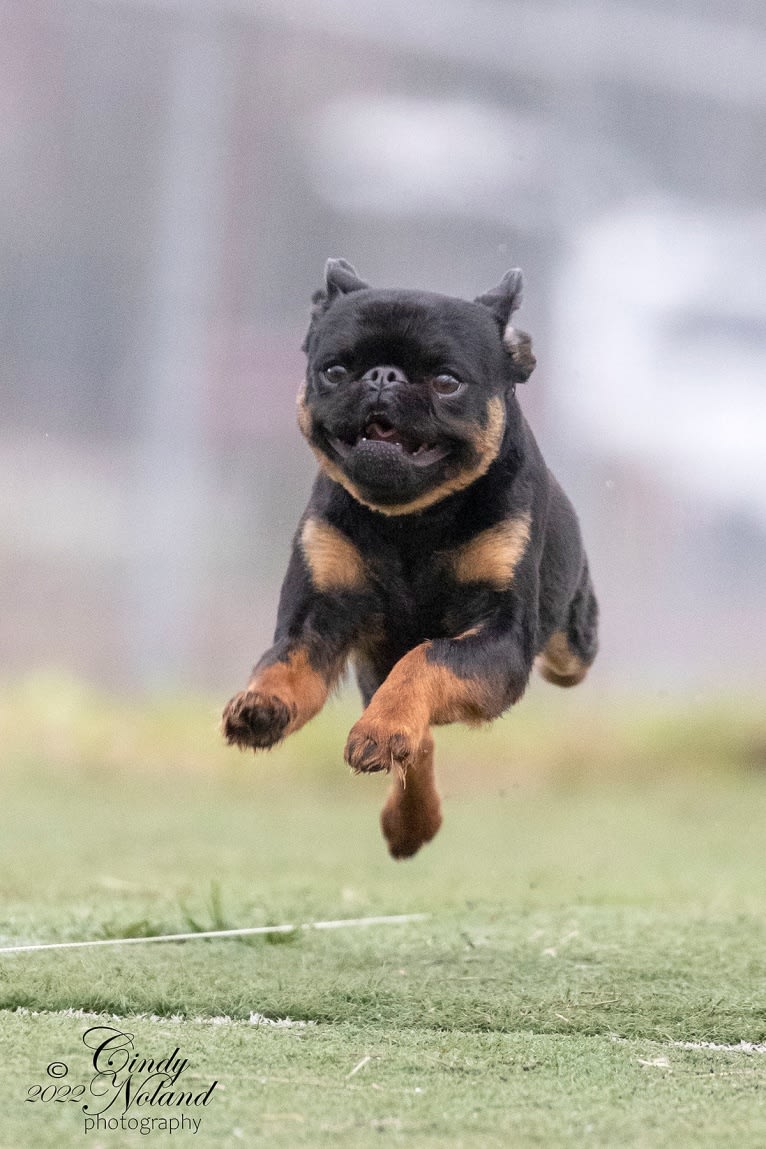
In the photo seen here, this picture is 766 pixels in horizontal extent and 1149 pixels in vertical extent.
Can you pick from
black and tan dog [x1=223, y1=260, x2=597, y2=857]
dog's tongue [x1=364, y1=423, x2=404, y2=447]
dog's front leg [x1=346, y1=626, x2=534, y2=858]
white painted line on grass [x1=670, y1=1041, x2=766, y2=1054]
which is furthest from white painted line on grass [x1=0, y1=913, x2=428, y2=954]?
dog's tongue [x1=364, y1=423, x2=404, y2=447]

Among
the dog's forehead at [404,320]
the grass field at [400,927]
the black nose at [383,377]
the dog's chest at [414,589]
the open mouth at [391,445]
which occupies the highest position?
the dog's forehead at [404,320]

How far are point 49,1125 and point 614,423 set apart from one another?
6.59m

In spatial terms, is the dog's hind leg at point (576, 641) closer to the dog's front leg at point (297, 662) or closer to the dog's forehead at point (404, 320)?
the dog's front leg at point (297, 662)

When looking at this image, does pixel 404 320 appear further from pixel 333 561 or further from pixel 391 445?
pixel 333 561

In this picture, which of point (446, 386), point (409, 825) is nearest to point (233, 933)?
point (409, 825)

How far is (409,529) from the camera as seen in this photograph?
335 centimetres

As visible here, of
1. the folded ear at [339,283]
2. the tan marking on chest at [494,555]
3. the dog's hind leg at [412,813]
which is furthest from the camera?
the dog's hind leg at [412,813]

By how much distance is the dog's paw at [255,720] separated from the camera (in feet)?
9.84

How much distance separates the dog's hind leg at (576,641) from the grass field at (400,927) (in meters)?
0.66

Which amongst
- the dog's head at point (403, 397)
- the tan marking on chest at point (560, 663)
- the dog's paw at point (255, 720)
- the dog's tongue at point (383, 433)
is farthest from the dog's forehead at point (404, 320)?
the tan marking on chest at point (560, 663)

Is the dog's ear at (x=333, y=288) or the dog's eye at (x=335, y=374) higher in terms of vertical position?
the dog's ear at (x=333, y=288)

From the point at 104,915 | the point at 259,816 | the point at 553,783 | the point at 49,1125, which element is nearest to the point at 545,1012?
the point at 49,1125

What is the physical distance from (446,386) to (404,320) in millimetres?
150

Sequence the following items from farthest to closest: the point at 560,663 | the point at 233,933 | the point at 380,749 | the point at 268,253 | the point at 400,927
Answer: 1. the point at 268,253
2. the point at 560,663
3. the point at 400,927
4. the point at 233,933
5. the point at 380,749
